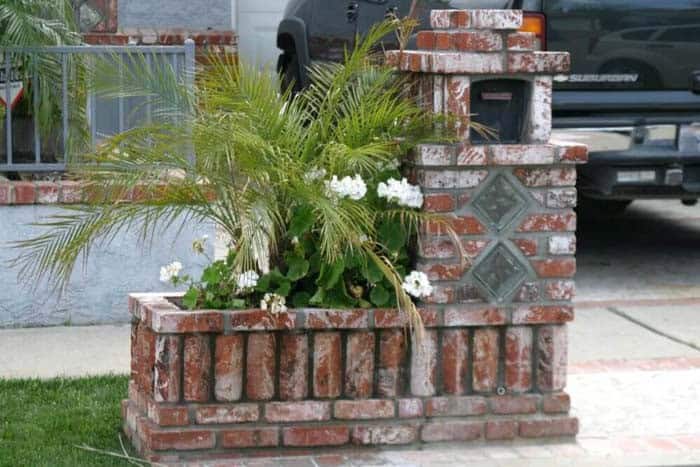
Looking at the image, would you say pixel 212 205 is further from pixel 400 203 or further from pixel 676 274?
pixel 676 274

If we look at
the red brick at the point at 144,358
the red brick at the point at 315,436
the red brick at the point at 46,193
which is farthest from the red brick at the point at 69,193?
the red brick at the point at 315,436

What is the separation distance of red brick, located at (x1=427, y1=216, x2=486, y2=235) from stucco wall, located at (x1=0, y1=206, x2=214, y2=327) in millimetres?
2404

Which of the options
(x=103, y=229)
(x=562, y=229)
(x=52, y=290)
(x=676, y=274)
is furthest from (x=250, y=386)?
(x=676, y=274)

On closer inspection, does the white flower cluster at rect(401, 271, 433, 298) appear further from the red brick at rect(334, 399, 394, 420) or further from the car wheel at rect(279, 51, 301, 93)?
the car wheel at rect(279, 51, 301, 93)

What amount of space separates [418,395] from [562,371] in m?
0.56

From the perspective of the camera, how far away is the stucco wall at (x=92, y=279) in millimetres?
7703

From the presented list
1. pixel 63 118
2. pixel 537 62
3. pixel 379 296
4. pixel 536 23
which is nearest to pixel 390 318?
pixel 379 296

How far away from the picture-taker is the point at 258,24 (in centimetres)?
1556

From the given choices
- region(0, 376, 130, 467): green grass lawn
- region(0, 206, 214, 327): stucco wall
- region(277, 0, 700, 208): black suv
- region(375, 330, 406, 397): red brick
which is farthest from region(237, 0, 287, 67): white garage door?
region(375, 330, 406, 397): red brick

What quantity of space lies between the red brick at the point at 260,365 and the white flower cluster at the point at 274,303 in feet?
0.35

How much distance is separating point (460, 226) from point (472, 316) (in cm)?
33

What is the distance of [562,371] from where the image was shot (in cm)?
589

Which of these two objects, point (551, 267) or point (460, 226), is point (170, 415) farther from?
point (551, 267)

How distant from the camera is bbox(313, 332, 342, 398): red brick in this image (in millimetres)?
5680
